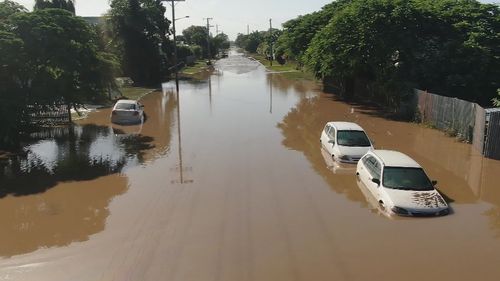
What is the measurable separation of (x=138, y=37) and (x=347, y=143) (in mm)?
42082

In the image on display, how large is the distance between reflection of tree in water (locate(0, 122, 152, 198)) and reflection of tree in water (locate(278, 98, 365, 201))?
7209mm

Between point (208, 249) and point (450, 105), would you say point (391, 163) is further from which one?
point (450, 105)

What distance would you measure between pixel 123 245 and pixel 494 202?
36.3 ft

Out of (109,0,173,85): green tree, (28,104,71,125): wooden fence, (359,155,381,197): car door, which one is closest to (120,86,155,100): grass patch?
(109,0,173,85): green tree

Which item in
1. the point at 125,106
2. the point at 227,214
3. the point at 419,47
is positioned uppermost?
the point at 419,47

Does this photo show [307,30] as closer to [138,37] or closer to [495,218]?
[138,37]

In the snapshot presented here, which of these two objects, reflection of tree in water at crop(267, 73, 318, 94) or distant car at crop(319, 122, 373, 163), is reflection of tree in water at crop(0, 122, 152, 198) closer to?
distant car at crop(319, 122, 373, 163)

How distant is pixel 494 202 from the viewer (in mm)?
14570

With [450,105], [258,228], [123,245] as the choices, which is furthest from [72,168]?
[450,105]

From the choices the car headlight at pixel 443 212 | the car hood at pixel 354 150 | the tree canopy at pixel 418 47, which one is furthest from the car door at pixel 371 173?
the tree canopy at pixel 418 47

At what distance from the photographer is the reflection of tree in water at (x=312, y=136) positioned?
16.0 metres

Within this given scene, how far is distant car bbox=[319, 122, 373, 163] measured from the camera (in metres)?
18.6

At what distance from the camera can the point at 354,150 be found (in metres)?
18.7

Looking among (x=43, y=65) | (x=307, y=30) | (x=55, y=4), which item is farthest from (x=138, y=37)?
(x=43, y=65)
